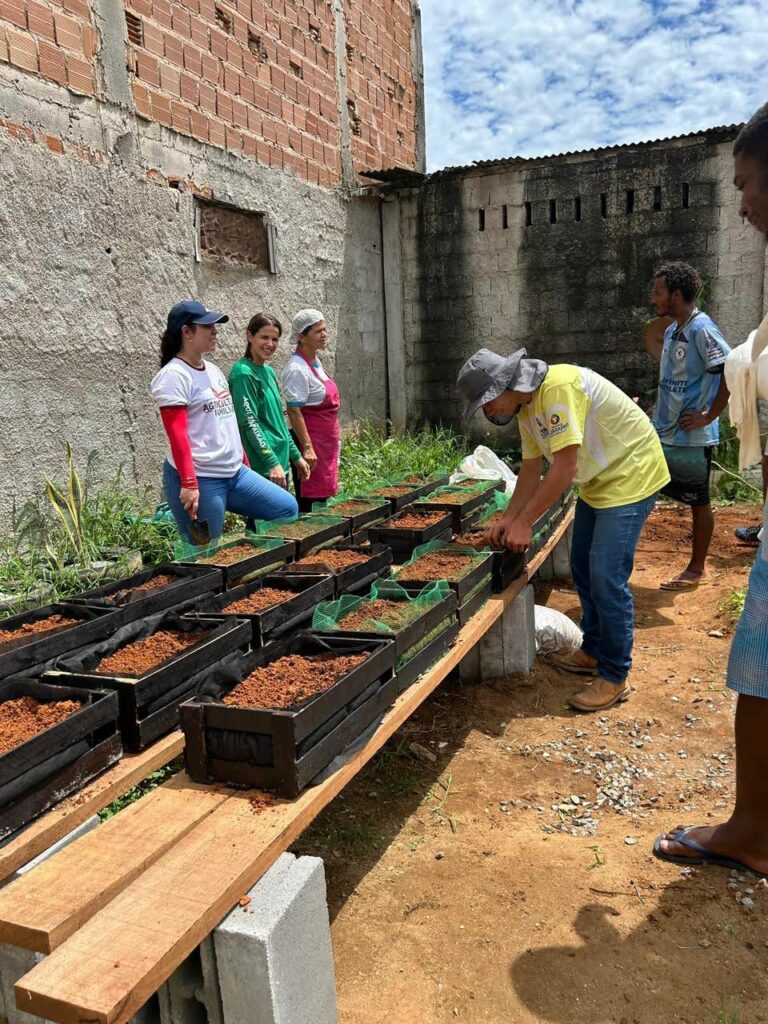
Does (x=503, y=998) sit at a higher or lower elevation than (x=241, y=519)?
lower

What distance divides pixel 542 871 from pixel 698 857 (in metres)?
0.47

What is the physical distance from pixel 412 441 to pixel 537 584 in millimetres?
3639

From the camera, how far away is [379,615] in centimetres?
272

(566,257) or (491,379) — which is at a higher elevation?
(566,257)

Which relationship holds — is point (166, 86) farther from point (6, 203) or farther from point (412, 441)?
point (412, 441)

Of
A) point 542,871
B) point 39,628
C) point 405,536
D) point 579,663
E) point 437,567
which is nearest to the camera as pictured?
point 542,871

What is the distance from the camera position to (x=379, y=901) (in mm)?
2297

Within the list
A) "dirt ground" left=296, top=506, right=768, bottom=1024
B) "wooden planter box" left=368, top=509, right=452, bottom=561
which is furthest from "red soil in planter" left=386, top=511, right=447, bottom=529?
"dirt ground" left=296, top=506, right=768, bottom=1024

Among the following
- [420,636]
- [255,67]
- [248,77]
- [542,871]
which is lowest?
[542,871]

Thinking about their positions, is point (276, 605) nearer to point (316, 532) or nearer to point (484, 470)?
point (316, 532)

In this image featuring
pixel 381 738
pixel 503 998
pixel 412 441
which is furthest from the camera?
pixel 412 441

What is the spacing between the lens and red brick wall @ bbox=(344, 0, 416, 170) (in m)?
8.61

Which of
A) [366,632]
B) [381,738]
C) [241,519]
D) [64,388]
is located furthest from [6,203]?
[381,738]

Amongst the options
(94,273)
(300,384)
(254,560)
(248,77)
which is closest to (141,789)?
(254,560)
